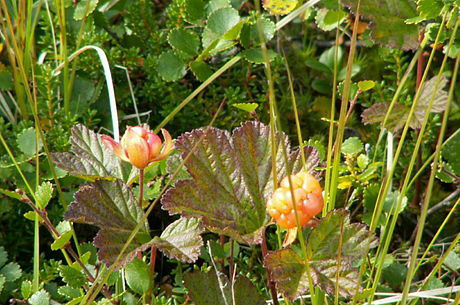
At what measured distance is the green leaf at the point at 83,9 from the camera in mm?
1621

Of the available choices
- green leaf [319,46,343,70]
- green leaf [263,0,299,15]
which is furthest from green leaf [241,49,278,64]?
green leaf [319,46,343,70]

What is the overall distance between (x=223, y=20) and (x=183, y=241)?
0.72 metres

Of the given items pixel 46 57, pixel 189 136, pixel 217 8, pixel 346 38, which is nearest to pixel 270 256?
pixel 189 136

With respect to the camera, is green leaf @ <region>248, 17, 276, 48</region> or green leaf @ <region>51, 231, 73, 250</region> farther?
green leaf @ <region>248, 17, 276, 48</region>

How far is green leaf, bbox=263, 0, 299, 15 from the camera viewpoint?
1463 mm

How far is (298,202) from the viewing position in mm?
911

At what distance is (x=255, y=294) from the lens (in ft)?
3.55

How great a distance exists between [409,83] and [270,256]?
3.35ft

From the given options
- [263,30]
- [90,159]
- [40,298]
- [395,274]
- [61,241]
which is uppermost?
[263,30]

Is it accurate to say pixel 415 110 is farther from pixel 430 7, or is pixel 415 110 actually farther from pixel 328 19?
pixel 328 19

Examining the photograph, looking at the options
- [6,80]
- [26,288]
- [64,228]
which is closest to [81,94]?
[6,80]

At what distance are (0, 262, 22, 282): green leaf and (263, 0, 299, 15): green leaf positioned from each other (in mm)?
822

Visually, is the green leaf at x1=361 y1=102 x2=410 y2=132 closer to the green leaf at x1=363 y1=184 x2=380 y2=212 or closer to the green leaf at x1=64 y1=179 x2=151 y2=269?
the green leaf at x1=363 y1=184 x2=380 y2=212

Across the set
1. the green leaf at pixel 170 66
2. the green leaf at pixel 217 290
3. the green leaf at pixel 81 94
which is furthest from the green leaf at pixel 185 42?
the green leaf at pixel 217 290
